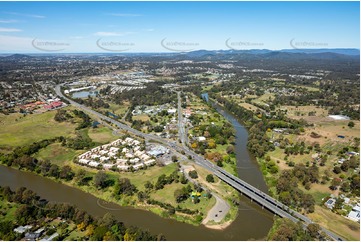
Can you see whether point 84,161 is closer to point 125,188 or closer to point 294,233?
point 125,188

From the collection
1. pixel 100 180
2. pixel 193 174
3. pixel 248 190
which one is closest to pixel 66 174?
pixel 100 180

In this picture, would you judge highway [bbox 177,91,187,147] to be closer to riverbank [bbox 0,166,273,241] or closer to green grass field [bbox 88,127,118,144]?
green grass field [bbox 88,127,118,144]

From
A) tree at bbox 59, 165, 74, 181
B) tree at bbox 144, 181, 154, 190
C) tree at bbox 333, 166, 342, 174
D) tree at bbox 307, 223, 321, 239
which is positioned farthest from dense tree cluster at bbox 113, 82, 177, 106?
tree at bbox 307, 223, 321, 239

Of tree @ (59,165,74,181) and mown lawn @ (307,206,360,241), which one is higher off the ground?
tree @ (59,165,74,181)

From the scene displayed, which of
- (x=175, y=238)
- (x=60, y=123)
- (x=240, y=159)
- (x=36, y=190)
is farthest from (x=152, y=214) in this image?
(x=60, y=123)

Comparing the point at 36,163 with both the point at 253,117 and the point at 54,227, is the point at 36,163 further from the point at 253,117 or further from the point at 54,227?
the point at 253,117

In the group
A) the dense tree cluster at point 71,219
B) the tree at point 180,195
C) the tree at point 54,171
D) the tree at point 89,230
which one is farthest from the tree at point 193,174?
the tree at point 54,171
